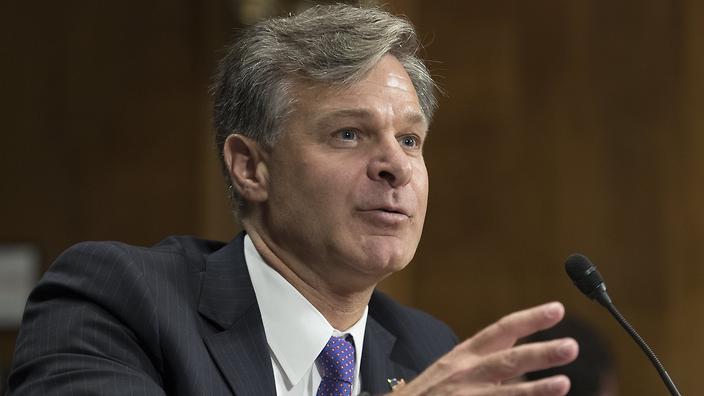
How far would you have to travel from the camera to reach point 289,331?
8.36ft

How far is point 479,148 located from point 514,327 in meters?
3.44

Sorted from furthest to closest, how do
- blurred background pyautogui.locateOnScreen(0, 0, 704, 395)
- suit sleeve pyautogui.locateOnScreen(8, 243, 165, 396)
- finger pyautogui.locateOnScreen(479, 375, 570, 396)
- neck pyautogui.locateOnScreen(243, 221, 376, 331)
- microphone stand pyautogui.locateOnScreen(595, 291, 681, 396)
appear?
blurred background pyautogui.locateOnScreen(0, 0, 704, 395) < neck pyautogui.locateOnScreen(243, 221, 376, 331) < microphone stand pyautogui.locateOnScreen(595, 291, 681, 396) < suit sleeve pyautogui.locateOnScreen(8, 243, 165, 396) < finger pyautogui.locateOnScreen(479, 375, 570, 396)

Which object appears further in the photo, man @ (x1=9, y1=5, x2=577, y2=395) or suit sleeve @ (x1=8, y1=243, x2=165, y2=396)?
man @ (x1=9, y1=5, x2=577, y2=395)

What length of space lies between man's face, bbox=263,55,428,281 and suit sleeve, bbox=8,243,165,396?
0.42m

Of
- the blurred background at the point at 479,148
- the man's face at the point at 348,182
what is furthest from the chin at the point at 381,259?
the blurred background at the point at 479,148

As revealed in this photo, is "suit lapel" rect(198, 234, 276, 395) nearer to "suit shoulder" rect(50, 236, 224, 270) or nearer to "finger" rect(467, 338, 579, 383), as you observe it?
"suit shoulder" rect(50, 236, 224, 270)

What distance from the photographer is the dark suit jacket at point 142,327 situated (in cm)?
219

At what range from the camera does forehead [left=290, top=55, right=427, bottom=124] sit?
8.45 feet

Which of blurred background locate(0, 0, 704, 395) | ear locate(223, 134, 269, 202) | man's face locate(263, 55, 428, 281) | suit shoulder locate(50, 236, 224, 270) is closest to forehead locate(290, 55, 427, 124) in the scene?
man's face locate(263, 55, 428, 281)

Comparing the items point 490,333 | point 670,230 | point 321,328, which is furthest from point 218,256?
point 670,230

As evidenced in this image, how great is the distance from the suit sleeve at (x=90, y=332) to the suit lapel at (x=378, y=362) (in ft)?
2.09

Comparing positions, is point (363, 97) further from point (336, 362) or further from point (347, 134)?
point (336, 362)

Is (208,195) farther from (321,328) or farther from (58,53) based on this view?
(321,328)

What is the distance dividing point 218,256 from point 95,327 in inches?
18.4
